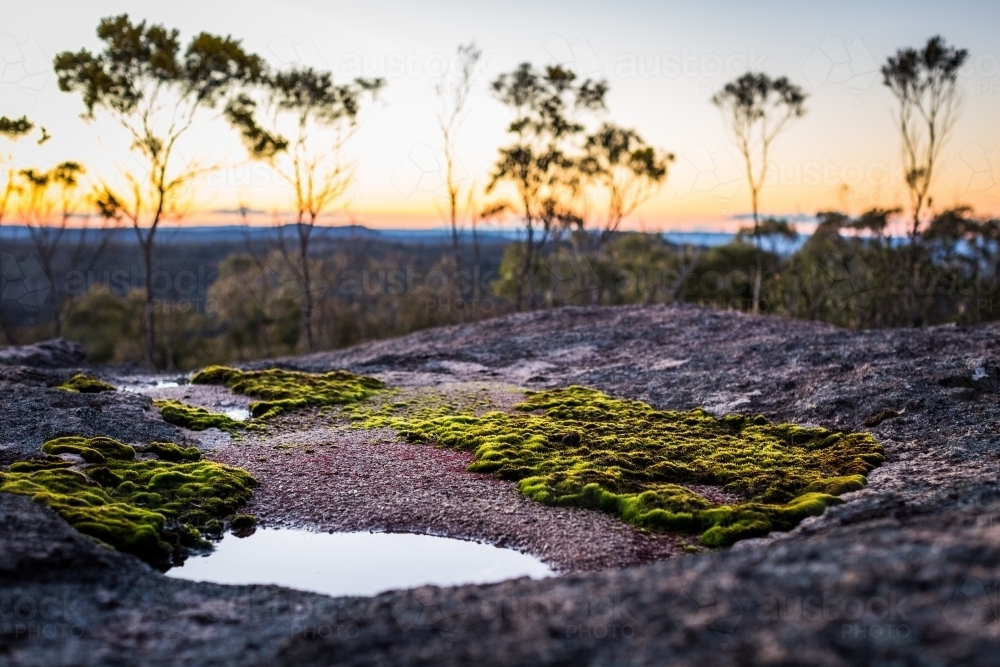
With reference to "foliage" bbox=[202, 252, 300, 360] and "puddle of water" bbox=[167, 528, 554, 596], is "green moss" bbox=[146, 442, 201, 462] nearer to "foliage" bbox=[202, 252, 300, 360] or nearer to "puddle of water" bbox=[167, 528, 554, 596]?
"puddle of water" bbox=[167, 528, 554, 596]

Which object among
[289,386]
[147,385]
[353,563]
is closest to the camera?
[353,563]

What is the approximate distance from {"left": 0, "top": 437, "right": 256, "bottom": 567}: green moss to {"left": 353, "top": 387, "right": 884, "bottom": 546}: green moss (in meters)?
4.01

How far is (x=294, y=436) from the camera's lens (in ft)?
51.0

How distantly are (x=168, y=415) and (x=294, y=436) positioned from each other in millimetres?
2915

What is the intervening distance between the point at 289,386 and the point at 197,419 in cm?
425

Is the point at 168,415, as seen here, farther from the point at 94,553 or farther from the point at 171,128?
the point at 171,128

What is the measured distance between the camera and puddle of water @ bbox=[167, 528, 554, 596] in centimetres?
873

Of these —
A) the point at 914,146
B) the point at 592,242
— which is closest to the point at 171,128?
the point at 592,242

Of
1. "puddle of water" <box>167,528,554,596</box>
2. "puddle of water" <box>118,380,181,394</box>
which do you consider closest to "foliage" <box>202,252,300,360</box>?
"puddle of water" <box>118,380,181,394</box>

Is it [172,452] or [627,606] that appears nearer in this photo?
[627,606]

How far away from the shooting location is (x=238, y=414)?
17.8m

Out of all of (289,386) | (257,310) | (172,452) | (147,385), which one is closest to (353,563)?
(172,452)

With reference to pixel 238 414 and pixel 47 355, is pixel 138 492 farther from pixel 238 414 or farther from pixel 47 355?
pixel 47 355

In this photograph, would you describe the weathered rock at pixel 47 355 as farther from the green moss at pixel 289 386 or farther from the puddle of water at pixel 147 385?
the green moss at pixel 289 386
